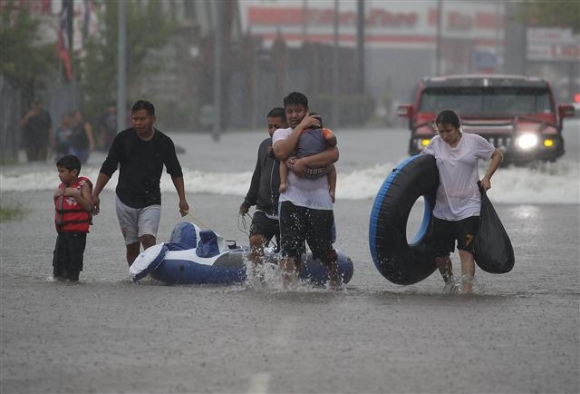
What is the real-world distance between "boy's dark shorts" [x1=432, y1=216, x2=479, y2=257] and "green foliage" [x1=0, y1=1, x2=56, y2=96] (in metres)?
25.7

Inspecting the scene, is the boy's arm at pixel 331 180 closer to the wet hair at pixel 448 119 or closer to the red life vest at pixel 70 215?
the wet hair at pixel 448 119

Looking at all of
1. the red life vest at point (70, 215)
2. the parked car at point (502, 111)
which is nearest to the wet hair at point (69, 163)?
the red life vest at point (70, 215)

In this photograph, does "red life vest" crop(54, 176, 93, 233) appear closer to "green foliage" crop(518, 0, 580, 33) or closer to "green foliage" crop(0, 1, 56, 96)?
"green foliage" crop(0, 1, 56, 96)

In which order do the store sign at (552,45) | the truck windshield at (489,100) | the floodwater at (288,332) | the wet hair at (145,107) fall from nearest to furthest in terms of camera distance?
the floodwater at (288,332) → the wet hair at (145,107) → the truck windshield at (489,100) → the store sign at (552,45)

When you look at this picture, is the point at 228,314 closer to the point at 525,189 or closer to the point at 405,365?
the point at 405,365

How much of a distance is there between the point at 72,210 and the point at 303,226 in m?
2.07

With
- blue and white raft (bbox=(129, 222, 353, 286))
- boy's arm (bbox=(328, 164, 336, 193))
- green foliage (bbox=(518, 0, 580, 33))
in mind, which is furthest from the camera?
green foliage (bbox=(518, 0, 580, 33))

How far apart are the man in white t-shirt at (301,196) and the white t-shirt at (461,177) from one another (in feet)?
3.33

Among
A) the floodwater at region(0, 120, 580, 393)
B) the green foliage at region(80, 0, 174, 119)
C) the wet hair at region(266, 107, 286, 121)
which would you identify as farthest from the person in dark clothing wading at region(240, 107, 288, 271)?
the green foliage at region(80, 0, 174, 119)

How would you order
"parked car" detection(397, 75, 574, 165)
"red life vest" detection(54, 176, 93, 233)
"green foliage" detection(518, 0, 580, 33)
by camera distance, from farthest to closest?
"green foliage" detection(518, 0, 580, 33) → "parked car" detection(397, 75, 574, 165) → "red life vest" detection(54, 176, 93, 233)

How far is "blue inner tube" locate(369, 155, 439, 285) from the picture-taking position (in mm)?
12562

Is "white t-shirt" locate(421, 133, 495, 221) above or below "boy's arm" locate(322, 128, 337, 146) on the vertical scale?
below

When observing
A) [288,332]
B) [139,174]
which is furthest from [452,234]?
[288,332]

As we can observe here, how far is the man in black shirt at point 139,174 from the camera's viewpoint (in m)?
13.2
